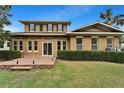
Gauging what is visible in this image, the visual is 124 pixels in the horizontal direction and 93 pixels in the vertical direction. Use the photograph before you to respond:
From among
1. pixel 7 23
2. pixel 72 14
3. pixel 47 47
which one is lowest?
pixel 47 47

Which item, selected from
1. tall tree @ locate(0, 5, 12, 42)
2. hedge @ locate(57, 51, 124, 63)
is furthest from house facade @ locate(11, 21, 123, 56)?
hedge @ locate(57, 51, 124, 63)

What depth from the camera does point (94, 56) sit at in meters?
23.1

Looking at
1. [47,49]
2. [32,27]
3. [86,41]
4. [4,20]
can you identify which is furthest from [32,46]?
[86,41]

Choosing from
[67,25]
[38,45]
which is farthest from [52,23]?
[38,45]

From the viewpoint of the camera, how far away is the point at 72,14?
142 ft

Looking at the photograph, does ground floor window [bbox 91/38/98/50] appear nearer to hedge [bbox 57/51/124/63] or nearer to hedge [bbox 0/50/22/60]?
hedge [bbox 57/51/124/63]

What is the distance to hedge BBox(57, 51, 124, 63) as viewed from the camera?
22703mm

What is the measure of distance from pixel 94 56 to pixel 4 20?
39.9 feet

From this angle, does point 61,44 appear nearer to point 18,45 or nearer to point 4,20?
point 18,45

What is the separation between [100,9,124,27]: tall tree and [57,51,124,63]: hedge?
25.8 metres

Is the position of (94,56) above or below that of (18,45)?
below

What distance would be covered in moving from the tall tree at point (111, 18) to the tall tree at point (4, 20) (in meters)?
29.3

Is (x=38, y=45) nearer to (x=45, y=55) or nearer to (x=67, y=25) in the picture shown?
(x=45, y=55)
